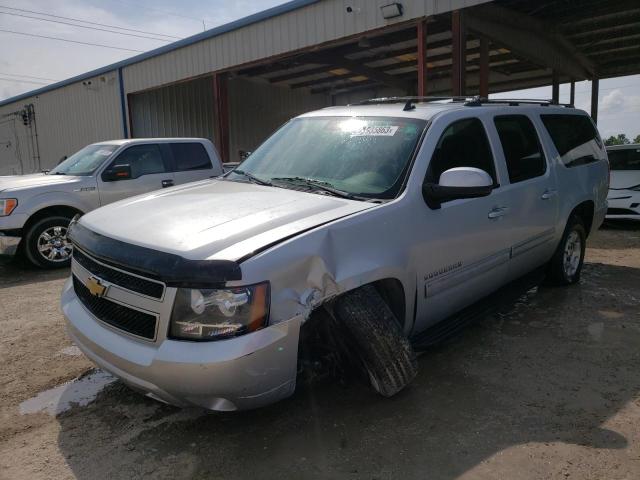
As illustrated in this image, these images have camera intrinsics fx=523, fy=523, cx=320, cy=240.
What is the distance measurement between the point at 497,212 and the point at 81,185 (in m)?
5.91

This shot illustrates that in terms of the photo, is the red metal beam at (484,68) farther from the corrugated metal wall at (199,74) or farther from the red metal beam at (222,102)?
the red metal beam at (222,102)

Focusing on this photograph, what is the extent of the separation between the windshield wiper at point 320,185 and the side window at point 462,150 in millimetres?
575

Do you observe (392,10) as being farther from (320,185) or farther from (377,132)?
(320,185)

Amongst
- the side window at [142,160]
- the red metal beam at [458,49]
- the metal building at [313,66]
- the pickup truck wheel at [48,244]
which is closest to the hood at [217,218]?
the metal building at [313,66]

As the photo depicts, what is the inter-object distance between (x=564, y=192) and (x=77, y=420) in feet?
14.4

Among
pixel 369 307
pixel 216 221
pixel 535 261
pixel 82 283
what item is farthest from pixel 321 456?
pixel 535 261

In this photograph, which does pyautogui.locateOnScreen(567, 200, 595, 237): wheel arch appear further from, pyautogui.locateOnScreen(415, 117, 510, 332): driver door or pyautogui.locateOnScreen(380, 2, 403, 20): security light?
pyautogui.locateOnScreen(380, 2, 403, 20): security light

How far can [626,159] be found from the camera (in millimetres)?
9750

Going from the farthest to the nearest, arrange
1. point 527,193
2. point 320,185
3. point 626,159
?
1. point 626,159
2. point 527,193
3. point 320,185

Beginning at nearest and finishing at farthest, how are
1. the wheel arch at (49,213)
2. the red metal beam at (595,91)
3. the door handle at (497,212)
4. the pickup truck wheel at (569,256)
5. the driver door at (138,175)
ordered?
the door handle at (497,212), the pickup truck wheel at (569,256), the wheel arch at (49,213), the driver door at (138,175), the red metal beam at (595,91)

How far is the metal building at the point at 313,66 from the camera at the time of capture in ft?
31.7

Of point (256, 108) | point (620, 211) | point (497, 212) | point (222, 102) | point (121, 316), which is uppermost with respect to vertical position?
point (256, 108)

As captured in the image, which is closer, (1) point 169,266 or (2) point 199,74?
(1) point 169,266

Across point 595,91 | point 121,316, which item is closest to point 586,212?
point 121,316
